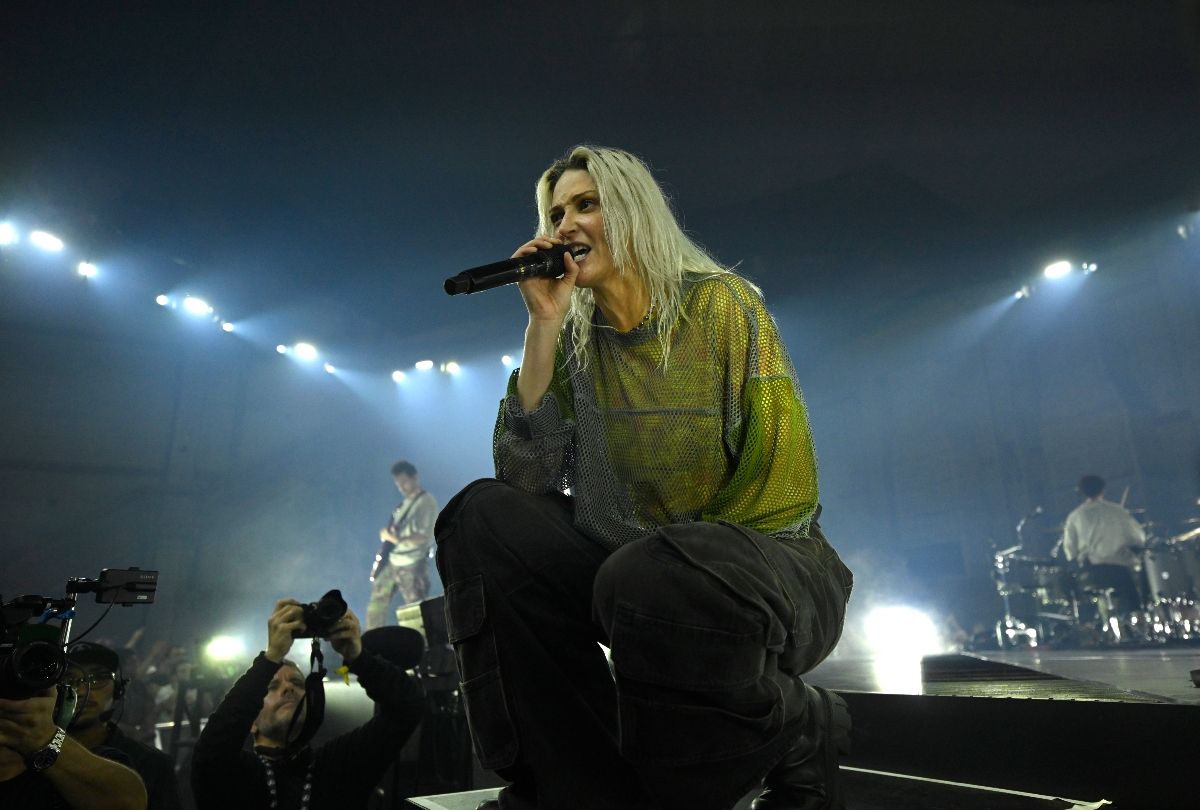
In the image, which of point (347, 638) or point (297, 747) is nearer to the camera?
point (347, 638)

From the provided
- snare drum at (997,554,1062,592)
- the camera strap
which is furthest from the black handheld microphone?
snare drum at (997,554,1062,592)

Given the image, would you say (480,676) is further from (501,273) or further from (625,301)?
(625,301)

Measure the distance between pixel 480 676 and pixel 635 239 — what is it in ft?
Result: 3.36

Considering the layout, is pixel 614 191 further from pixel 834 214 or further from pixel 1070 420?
pixel 1070 420

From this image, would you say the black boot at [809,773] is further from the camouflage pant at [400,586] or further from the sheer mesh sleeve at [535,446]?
the camouflage pant at [400,586]

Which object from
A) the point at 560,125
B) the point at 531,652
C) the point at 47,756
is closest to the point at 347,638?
the point at 47,756

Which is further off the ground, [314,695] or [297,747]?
[314,695]

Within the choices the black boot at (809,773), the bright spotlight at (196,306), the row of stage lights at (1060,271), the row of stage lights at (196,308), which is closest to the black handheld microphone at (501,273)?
the black boot at (809,773)

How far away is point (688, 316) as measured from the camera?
60.1 inches

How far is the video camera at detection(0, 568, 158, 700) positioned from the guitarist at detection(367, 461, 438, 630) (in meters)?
6.44

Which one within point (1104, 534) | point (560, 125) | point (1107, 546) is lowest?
point (1107, 546)

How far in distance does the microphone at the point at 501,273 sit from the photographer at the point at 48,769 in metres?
1.38

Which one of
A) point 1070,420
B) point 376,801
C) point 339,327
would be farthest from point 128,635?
point 1070,420

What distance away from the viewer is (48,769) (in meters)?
1.68
